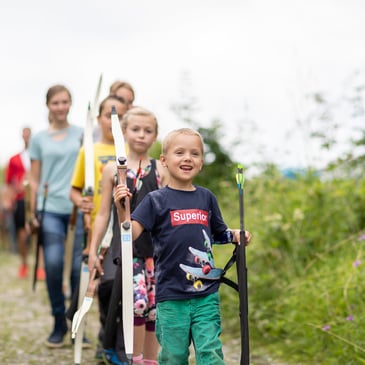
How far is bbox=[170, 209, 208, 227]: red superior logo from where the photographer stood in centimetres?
372

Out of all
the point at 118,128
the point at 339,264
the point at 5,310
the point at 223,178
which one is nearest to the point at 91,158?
the point at 118,128

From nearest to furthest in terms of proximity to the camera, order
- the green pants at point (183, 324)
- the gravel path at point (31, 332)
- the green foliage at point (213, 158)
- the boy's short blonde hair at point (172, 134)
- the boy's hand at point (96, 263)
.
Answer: the green pants at point (183, 324) < the boy's short blonde hair at point (172, 134) < the boy's hand at point (96, 263) < the gravel path at point (31, 332) < the green foliage at point (213, 158)

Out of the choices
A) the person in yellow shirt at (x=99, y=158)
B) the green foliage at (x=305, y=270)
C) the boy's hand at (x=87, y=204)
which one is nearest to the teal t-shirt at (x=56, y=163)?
the person in yellow shirt at (x=99, y=158)

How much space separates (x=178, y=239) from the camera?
370 cm

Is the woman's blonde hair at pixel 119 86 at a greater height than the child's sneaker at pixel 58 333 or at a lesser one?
greater

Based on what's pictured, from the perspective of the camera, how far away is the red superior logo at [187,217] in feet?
12.2

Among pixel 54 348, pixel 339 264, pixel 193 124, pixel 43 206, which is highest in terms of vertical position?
pixel 193 124

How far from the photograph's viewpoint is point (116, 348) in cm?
495

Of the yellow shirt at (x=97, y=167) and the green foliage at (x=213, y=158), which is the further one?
the green foliage at (x=213, y=158)

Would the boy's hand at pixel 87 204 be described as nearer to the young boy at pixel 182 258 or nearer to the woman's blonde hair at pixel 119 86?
the woman's blonde hair at pixel 119 86

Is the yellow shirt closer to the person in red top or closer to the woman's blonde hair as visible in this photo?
the woman's blonde hair

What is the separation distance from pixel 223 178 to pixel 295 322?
5226mm

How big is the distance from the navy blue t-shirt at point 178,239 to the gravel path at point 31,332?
174 cm

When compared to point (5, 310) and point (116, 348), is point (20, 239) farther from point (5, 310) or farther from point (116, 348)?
point (116, 348)
